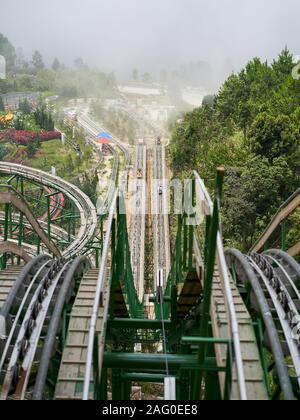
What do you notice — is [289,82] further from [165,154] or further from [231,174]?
[165,154]

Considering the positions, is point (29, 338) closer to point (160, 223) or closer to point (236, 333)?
point (236, 333)

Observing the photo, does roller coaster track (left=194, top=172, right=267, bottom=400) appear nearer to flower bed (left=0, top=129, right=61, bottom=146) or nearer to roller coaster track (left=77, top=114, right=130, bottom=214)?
roller coaster track (left=77, top=114, right=130, bottom=214)

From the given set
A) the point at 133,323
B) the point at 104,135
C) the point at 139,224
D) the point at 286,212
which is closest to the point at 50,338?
the point at 133,323

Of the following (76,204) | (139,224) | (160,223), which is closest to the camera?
(76,204)

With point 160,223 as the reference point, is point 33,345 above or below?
below

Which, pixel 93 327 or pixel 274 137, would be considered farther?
pixel 274 137

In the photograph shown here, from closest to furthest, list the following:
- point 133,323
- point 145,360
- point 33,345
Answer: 1. point 33,345
2. point 145,360
3. point 133,323
